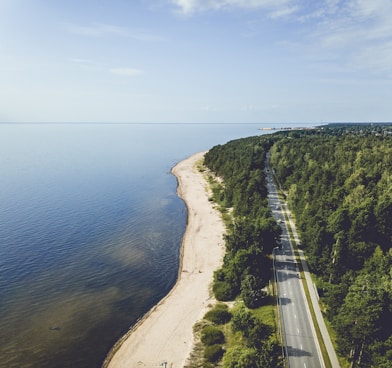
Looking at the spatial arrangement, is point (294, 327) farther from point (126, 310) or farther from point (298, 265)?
point (126, 310)

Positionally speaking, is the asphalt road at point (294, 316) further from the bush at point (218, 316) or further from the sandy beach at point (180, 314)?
the sandy beach at point (180, 314)

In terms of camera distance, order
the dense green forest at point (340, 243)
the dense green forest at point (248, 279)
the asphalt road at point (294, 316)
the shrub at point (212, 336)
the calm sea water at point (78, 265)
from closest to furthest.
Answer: the dense green forest at point (248, 279) → the dense green forest at point (340, 243) → the asphalt road at point (294, 316) → the shrub at point (212, 336) → the calm sea water at point (78, 265)

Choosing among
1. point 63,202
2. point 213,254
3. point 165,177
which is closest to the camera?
point 213,254

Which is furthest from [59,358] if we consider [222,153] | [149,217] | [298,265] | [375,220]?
[222,153]

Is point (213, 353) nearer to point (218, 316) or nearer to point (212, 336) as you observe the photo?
point (212, 336)

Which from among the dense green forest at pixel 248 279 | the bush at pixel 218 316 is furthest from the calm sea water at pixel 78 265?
the dense green forest at pixel 248 279

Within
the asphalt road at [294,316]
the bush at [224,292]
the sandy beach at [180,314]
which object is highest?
the asphalt road at [294,316]
